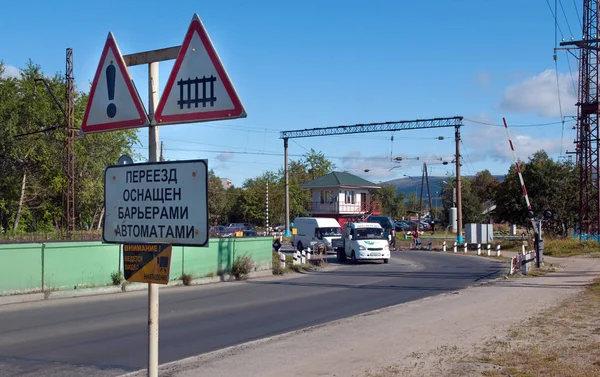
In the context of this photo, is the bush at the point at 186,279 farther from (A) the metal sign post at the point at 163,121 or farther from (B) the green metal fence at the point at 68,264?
(A) the metal sign post at the point at 163,121

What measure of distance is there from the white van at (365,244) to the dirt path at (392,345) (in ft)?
62.0

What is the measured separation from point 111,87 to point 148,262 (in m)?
1.22

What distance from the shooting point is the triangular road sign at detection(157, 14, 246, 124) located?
13.1 feet

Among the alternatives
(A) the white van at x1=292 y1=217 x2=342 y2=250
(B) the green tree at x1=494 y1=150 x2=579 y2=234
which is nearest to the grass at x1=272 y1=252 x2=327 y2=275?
(A) the white van at x1=292 y1=217 x2=342 y2=250

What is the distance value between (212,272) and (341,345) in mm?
13140

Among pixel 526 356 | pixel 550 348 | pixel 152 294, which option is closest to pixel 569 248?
pixel 550 348

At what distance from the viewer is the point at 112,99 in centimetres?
446

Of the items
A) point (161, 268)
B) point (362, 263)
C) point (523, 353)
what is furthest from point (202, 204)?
point (362, 263)

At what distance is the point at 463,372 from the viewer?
25.0ft

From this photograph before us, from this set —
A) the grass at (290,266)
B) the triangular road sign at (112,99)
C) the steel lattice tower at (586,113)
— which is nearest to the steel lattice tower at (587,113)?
the steel lattice tower at (586,113)

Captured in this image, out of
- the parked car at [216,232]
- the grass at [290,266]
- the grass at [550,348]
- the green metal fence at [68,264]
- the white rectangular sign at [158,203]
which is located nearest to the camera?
the white rectangular sign at [158,203]

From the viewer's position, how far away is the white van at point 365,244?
34.5m

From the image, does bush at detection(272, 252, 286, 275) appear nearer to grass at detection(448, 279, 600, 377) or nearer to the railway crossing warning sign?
grass at detection(448, 279, 600, 377)

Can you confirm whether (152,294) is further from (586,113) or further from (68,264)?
(586,113)
